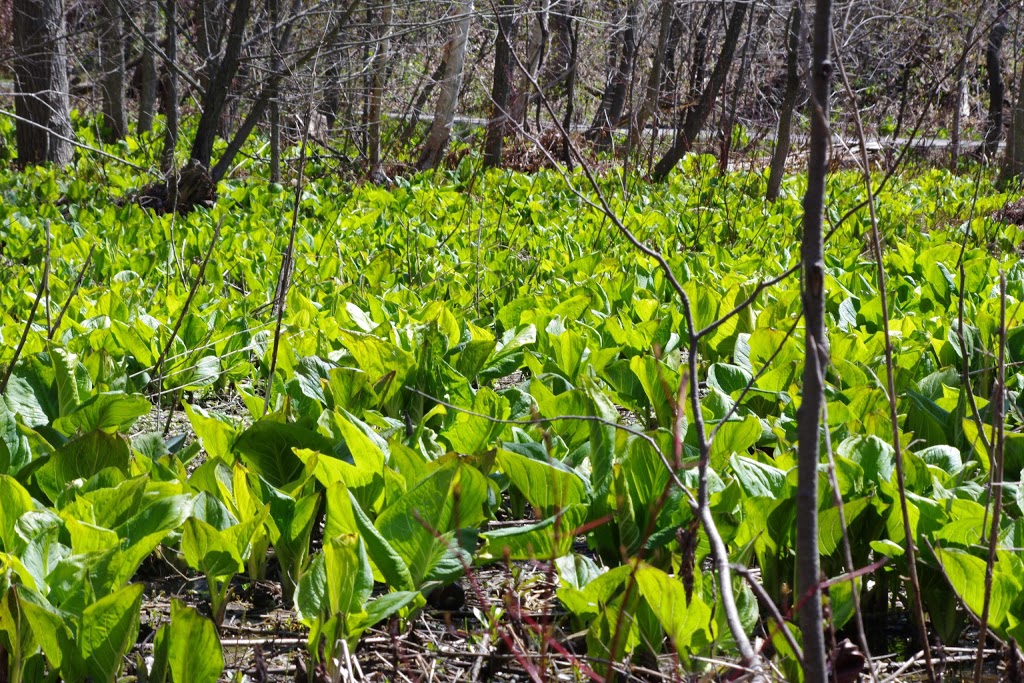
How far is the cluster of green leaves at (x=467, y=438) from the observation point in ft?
5.49

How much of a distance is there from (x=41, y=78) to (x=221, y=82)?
2615mm

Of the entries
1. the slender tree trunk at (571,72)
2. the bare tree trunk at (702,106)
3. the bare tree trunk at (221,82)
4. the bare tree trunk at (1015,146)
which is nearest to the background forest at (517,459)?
the slender tree trunk at (571,72)

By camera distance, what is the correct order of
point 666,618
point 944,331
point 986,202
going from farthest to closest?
point 986,202 < point 944,331 < point 666,618

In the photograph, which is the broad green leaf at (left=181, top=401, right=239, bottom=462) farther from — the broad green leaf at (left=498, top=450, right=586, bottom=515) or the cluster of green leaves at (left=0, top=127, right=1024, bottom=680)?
the broad green leaf at (left=498, top=450, right=586, bottom=515)

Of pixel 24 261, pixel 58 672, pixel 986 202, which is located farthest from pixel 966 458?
pixel 986 202

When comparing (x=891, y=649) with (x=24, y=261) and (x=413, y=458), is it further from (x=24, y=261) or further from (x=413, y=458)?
(x=24, y=261)

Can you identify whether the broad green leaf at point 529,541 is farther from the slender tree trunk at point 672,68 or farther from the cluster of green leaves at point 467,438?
the slender tree trunk at point 672,68

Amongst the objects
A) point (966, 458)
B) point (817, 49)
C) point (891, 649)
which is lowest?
point (891, 649)

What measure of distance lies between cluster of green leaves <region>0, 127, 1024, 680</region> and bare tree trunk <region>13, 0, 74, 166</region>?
4.09 m

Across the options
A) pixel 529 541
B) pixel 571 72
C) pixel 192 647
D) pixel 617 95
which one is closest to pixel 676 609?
pixel 529 541

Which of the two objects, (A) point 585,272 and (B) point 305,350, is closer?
(B) point 305,350

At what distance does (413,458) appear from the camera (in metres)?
2.11

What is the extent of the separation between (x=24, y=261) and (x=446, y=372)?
3323mm

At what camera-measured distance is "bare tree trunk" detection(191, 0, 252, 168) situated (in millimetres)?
7102
